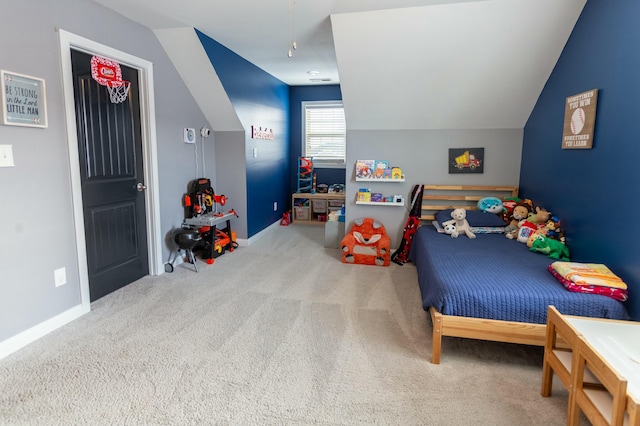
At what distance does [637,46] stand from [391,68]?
1842 millimetres

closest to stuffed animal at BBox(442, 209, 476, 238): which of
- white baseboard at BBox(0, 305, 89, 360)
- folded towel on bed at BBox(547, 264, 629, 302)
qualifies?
folded towel on bed at BBox(547, 264, 629, 302)

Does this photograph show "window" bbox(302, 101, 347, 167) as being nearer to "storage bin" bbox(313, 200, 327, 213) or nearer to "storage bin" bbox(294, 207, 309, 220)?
"storage bin" bbox(313, 200, 327, 213)

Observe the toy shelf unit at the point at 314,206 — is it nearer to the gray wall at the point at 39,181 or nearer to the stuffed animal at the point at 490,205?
the stuffed animal at the point at 490,205

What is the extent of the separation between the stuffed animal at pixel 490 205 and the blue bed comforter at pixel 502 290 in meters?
1.05

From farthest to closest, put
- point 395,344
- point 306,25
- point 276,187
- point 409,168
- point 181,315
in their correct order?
point 276,187 < point 409,168 < point 306,25 < point 181,315 < point 395,344

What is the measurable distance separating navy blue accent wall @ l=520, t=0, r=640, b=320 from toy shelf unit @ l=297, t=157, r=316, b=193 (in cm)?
374

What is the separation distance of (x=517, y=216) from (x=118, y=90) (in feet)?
12.4

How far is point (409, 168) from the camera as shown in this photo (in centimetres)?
423

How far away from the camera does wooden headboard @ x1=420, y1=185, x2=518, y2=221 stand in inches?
160

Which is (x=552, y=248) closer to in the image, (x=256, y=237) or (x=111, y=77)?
(x=256, y=237)

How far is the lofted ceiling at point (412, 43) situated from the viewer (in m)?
2.88

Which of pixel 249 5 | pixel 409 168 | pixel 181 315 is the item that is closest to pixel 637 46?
pixel 409 168

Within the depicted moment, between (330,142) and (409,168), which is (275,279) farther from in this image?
(330,142)

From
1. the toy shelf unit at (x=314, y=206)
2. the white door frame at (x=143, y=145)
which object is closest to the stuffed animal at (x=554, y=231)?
the toy shelf unit at (x=314, y=206)
